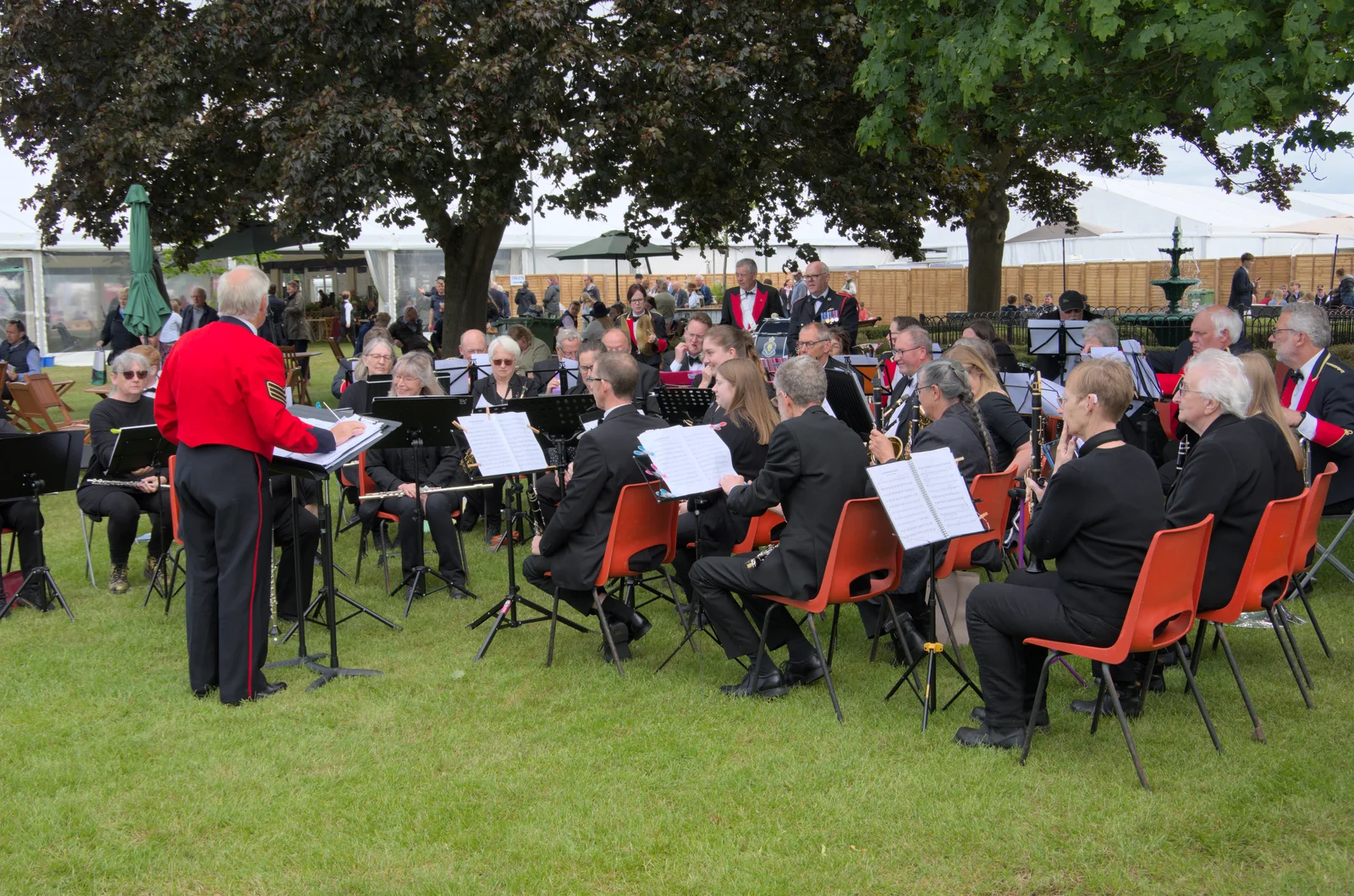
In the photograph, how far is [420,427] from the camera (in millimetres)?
7230

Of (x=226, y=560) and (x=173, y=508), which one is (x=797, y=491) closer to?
(x=226, y=560)

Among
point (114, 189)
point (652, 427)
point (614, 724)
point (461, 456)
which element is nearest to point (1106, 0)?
point (652, 427)

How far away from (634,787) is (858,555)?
143 cm

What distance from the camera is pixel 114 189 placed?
595 inches

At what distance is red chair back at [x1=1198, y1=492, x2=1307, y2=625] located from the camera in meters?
4.86

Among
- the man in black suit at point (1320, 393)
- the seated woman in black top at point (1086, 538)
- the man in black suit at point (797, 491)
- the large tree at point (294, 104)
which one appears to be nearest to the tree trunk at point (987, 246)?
the large tree at point (294, 104)

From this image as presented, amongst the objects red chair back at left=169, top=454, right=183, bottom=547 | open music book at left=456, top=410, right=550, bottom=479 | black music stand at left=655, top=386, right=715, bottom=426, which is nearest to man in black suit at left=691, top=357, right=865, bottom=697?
open music book at left=456, top=410, right=550, bottom=479

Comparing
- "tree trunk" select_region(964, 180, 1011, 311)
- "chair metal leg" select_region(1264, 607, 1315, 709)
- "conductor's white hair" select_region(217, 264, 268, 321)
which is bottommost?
"chair metal leg" select_region(1264, 607, 1315, 709)

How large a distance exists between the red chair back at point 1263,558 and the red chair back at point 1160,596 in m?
0.48

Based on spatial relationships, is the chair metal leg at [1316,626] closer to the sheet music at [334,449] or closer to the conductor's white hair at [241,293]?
the sheet music at [334,449]

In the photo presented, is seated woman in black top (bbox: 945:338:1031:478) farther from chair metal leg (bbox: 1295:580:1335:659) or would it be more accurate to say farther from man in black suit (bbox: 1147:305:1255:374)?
man in black suit (bbox: 1147:305:1255:374)

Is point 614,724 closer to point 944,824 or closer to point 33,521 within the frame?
point 944,824

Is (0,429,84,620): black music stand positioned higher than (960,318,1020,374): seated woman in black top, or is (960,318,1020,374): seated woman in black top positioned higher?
(960,318,1020,374): seated woman in black top

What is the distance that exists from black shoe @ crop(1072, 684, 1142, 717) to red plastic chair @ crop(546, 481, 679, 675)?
2.08 metres
